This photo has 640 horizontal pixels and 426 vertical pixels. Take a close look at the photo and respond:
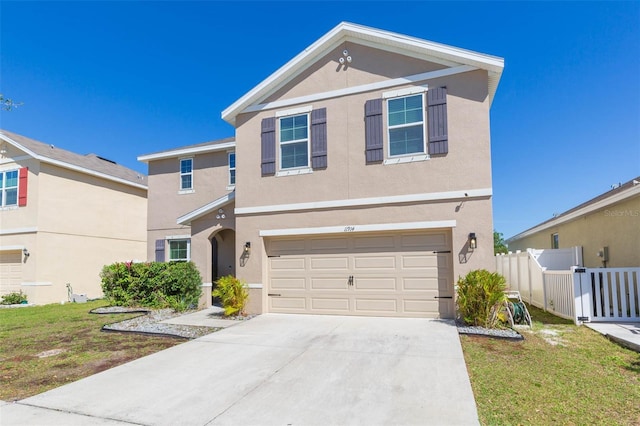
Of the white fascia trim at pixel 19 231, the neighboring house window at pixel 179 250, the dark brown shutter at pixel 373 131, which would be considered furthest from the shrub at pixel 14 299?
the dark brown shutter at pixel 373 131

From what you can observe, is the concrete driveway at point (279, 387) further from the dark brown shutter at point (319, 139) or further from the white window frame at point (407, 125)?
the dark brown shutter at point (319, 139)

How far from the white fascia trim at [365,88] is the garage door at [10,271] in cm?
1386

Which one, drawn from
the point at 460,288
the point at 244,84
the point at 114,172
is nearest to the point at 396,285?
the point at 460,288

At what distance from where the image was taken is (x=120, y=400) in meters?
4.44

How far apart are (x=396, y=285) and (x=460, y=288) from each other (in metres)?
1.62

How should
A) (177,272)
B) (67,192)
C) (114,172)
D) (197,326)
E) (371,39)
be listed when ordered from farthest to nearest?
(114,172), (67,192), (177,272), (371,39), (197,326)

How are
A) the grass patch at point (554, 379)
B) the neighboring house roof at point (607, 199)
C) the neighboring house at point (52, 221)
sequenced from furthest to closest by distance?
the neighboring house at point (52, 221) → the neighboring house roof at point (607, 199) → the grass patch at point (554, 379)

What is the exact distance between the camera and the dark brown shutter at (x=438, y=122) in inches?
347

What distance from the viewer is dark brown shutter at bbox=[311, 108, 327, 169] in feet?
32.5

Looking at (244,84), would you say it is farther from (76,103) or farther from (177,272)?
(177,272)

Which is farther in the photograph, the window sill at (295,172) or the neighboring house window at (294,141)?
the neighboring house window at (294,141)

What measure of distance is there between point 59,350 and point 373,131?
8558 millimetres

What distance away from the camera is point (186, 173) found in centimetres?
1588

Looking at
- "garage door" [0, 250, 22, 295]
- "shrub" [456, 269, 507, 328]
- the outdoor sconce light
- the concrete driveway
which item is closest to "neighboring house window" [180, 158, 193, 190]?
"garage door" [0, 250, 22, 295]
